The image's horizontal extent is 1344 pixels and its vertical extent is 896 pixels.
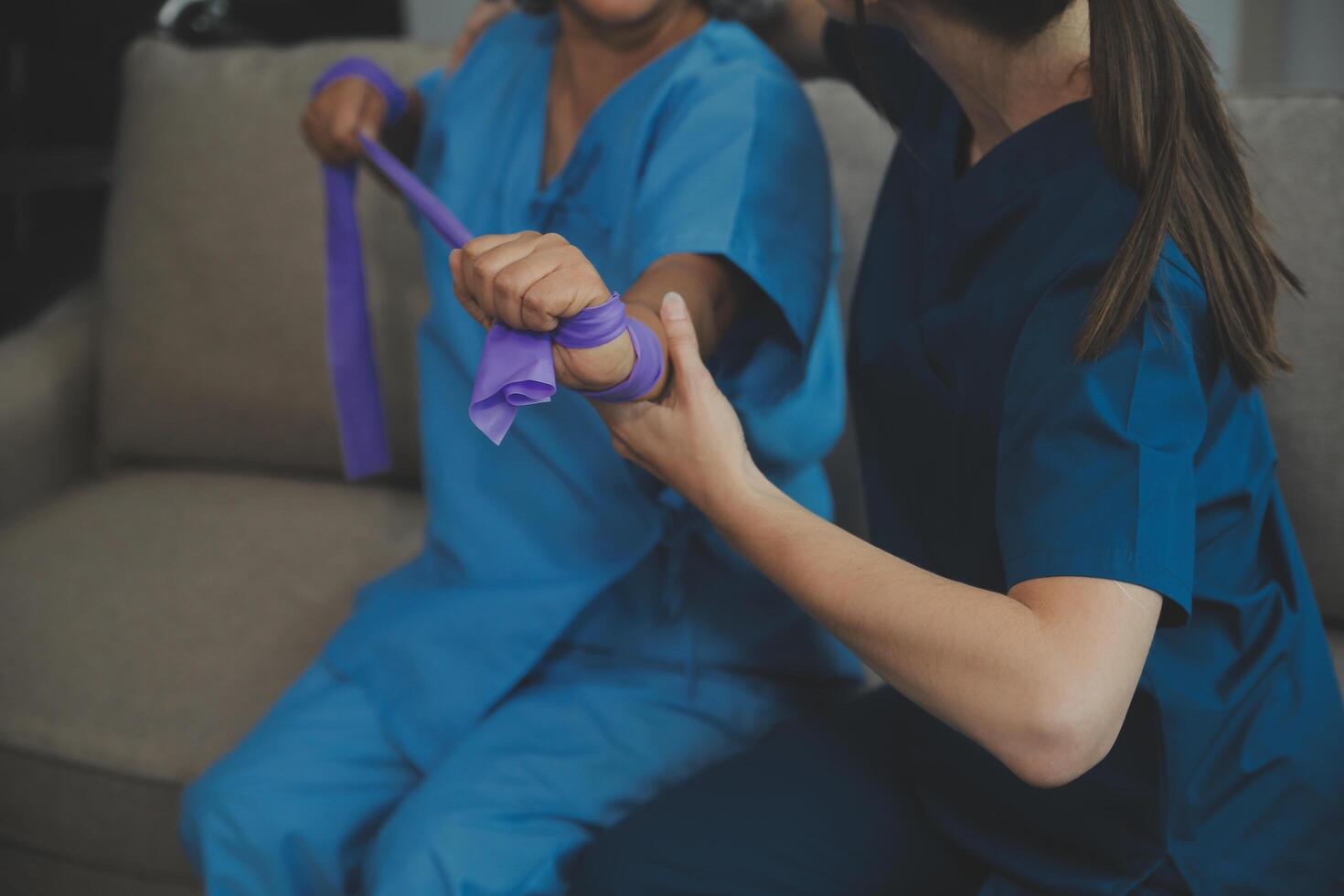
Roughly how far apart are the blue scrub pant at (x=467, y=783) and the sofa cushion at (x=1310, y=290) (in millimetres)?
507

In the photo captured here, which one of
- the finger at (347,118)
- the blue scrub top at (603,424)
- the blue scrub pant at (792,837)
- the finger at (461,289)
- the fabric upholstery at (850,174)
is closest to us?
the finger at (461,289)

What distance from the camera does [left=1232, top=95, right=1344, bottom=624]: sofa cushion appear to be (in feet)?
3.52

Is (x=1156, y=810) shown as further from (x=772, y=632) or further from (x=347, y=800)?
(x=347, y=800)

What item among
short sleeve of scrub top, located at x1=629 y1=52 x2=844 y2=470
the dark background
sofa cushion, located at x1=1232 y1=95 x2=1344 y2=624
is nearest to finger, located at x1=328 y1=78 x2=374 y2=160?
short sleeve of scrub top, located at x1=629 y1=52 x2=844 y2=470

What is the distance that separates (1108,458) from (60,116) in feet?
6.69

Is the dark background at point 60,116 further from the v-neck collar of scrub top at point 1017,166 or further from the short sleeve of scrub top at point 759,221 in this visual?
the v-neck collar of scrub top at point 1017,166

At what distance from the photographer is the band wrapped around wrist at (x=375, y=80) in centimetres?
108

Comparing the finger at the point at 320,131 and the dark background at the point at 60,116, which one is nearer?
the finger at the point at 320,131

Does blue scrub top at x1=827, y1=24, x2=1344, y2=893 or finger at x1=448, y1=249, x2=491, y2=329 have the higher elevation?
finger at x1=448, y1=249, x2=491, y2=329

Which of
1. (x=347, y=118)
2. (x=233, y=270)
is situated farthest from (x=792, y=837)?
(x=233, y=270)

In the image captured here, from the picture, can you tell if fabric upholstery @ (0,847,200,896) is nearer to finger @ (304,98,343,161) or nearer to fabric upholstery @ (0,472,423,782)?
fabric upholstery @ (0,472,423,782)

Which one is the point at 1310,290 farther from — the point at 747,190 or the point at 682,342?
the point at 682,342

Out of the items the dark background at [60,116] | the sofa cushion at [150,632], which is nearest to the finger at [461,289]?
the sofa cushion at [150,632]

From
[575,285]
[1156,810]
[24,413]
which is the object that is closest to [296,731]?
[575,285]
